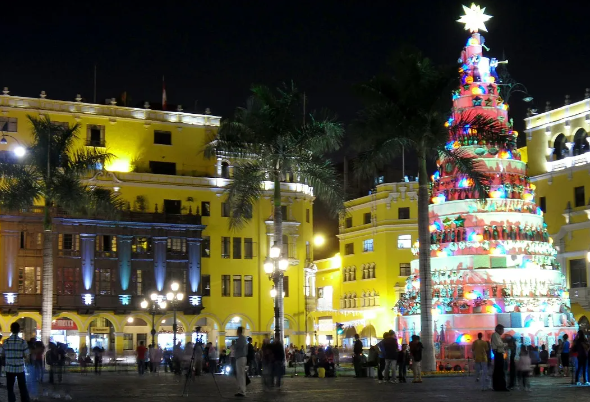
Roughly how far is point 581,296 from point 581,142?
376 inches

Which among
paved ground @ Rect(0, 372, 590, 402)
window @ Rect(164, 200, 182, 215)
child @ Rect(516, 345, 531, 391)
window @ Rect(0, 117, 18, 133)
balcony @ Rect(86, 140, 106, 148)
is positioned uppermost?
window @ Rect(0, 117, 18, 133)

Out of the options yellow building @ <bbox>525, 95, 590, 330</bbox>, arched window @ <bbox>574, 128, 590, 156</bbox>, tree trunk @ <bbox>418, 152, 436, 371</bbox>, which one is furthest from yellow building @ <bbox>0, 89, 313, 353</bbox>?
tree trunk @ <bbox>418, 152, 436, 371</bbox>

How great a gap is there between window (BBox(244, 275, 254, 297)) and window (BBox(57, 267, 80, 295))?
11.9 m

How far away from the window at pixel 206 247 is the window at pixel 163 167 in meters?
4.97

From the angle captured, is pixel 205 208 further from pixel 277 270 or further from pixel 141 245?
pixel 277 270

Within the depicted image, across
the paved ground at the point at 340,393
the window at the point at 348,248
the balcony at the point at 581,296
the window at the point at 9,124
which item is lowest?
the paved ground at the point at 340,393

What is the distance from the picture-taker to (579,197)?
60969 mm

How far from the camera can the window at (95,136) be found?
2576 inches

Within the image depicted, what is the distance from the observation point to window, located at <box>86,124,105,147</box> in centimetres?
6544

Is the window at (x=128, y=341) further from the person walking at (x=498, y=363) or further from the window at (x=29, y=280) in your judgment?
the person walking at (x=498, y=363)

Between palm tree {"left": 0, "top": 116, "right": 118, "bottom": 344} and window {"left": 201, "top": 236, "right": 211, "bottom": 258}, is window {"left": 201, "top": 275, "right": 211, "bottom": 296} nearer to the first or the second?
window {"left": 201, "top": 236, "right": 211, "bottom": 258}

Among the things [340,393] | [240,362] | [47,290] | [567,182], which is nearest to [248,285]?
[567,182]

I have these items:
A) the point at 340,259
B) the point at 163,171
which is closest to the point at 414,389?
the point at 163,171

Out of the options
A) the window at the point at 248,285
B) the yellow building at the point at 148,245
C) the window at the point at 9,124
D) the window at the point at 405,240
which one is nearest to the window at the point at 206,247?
the yellow building at the point at 148,245
